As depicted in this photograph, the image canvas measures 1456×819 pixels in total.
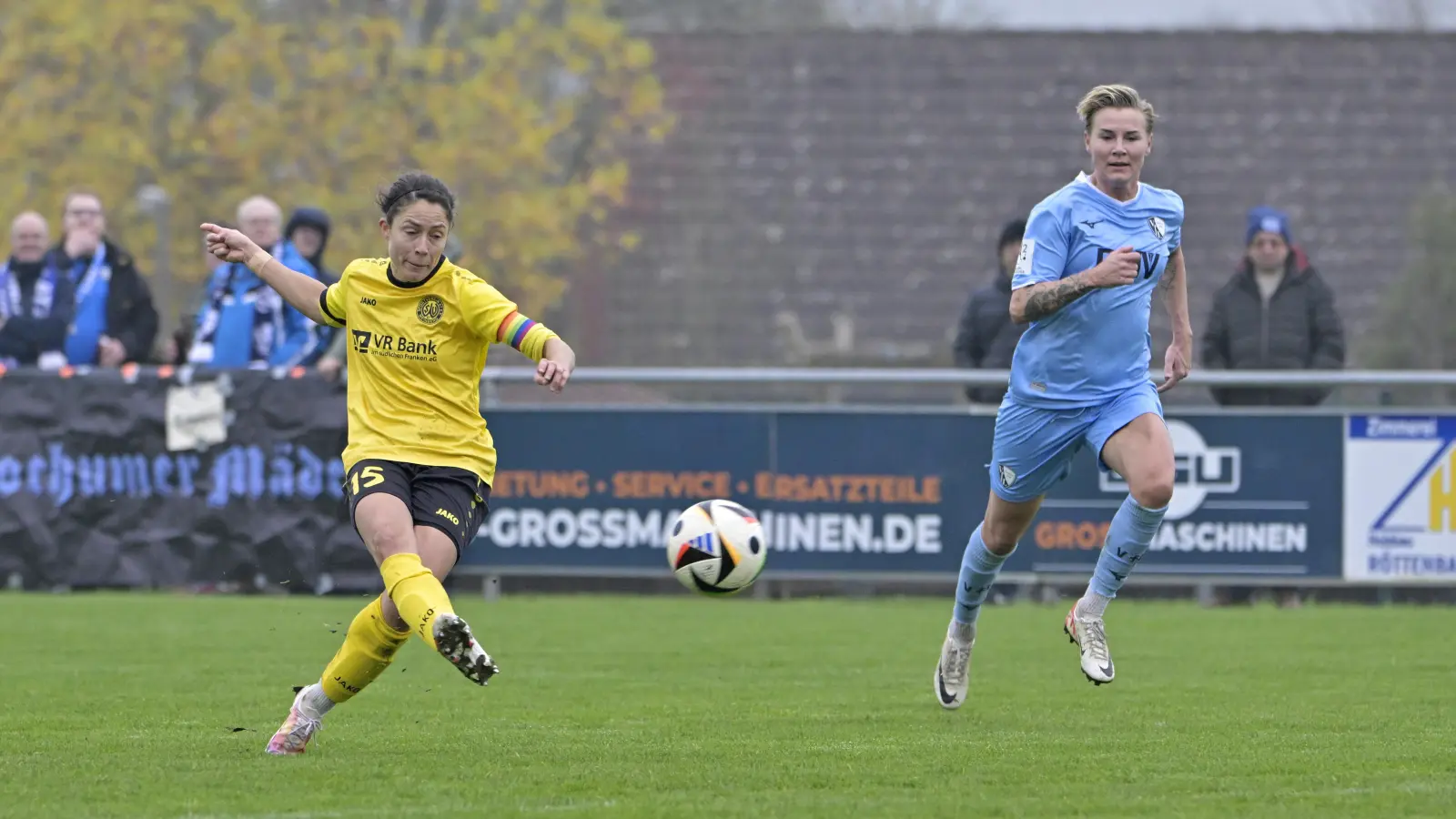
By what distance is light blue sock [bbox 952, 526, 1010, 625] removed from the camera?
8969mm

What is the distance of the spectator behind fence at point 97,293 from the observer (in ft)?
49.9

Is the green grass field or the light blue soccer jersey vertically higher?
the light blue soccer jersey

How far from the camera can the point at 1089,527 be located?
46.3ft

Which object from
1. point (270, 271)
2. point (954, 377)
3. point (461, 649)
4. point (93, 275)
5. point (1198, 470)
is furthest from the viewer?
point (93, 275)

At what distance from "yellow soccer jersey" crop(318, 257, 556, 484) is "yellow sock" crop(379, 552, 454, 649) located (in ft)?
1.78

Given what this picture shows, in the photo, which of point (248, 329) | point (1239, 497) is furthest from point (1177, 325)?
point (248, 329)

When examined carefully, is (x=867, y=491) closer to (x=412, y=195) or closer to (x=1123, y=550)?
(x=1123, y=550)

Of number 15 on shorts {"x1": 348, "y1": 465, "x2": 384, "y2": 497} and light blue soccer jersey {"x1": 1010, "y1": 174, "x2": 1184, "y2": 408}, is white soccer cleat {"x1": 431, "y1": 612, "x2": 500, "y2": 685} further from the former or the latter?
light blue soccer jersey {"x1": 1010, "y1": 174, "x2": 1184, "y2": 408}

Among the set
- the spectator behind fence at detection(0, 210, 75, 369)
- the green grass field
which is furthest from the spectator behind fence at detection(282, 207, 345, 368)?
the green grass field

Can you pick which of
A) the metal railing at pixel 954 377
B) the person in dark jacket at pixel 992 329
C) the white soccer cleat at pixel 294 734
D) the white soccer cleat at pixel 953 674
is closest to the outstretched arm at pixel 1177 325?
the white soccer cleat at pixel 953 674

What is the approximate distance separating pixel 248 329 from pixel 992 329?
17.0 ft

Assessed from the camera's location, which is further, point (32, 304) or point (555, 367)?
point (32, 304)

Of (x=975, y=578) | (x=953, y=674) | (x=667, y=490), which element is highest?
(x=667, y=490)

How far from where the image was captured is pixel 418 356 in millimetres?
7566
